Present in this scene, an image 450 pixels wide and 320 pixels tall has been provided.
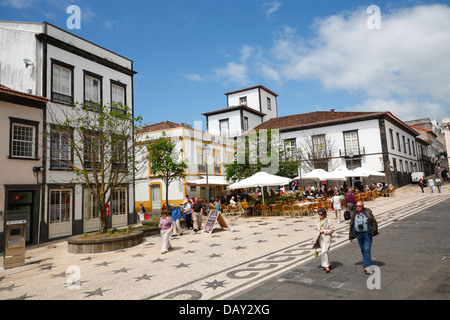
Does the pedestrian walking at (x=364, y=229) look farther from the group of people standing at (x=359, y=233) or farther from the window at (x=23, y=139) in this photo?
the window at (x=23, y=139)

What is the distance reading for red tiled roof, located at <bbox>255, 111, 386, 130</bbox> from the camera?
114ft

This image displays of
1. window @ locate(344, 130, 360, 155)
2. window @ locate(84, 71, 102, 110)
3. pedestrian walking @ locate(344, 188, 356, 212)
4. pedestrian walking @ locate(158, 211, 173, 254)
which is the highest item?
window @ locate(84, 71, 102, 110)

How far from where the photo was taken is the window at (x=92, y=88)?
56.8 ft

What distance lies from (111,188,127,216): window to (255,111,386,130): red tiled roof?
22.8 meters

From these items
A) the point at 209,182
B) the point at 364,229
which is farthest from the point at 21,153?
the point at 364,229

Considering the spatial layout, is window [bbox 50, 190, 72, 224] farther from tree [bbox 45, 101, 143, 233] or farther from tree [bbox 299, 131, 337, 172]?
tree [bbox 299, 131, 337, 172]

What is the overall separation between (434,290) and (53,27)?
19.1m

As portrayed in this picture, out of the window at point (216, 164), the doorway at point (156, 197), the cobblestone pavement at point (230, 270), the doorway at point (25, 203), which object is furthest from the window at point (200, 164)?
the cobblestone pavement at point (230, 270)

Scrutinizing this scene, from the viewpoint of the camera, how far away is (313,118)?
3897 centimetres

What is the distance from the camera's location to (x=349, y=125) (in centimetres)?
3506

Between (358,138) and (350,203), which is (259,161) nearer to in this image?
(350,203)

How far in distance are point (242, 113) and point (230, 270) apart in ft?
113

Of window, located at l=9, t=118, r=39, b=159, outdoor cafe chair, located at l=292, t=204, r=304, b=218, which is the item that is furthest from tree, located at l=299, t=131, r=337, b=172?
window, located at l=9, t=118, r=39, b=159
